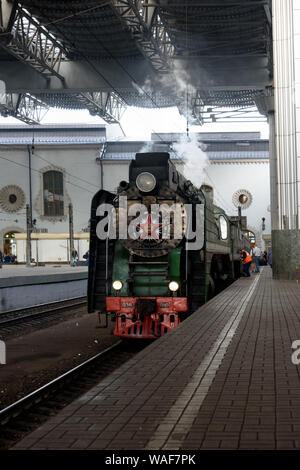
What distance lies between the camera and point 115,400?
476 cm

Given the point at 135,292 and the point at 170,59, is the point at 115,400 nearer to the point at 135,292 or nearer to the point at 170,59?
the point at 135,292

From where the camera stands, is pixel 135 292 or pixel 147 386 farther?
pixel 135 292

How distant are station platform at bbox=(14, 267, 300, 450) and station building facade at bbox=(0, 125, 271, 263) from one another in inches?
1513

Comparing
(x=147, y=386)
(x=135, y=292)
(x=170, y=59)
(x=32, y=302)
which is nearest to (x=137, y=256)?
(x=135, y=292)

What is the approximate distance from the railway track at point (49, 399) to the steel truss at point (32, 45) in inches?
688

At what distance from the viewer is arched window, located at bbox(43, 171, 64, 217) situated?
46.8 meters

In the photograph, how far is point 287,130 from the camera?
20422mm

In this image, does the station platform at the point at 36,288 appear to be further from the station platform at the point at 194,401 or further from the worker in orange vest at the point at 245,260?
the station platform at the point at 194,401

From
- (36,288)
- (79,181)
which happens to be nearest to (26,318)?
(36,288)

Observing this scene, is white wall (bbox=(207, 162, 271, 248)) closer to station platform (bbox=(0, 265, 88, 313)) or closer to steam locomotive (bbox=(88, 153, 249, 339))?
station platform (bbox=(0, 265, 88, 313))

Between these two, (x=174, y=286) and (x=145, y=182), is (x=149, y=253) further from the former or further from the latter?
(x=145, y=182)

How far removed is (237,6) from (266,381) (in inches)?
851

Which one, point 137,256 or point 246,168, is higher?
point 246,168

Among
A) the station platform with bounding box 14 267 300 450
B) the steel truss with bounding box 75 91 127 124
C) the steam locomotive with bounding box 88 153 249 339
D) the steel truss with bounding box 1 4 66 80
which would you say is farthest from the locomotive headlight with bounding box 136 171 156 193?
the steel truss with bounding box 75 91 127 124
